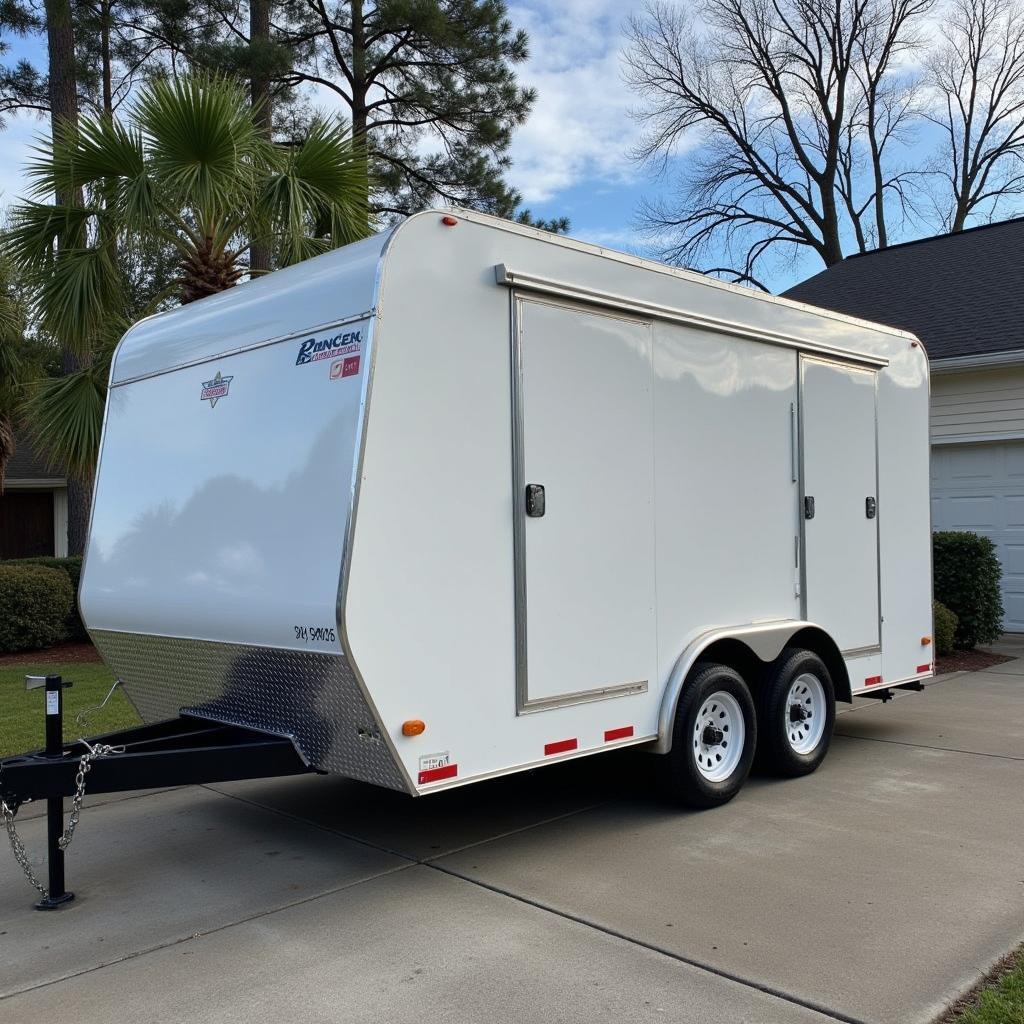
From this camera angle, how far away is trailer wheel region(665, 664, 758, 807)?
552 cm

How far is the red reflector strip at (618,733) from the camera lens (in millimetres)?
5094

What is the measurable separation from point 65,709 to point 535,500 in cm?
562

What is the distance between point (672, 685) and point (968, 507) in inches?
340

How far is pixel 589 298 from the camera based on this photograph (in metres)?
5.14

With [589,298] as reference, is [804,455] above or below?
below

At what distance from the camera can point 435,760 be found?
14.4 ft

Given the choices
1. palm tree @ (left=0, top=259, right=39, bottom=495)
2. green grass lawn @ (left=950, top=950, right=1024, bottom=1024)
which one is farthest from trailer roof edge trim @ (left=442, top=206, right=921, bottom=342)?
palm tree @ (left=0, top=259, right=39, bottom=495)

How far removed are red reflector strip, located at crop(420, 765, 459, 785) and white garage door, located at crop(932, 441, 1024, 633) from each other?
9895 mm

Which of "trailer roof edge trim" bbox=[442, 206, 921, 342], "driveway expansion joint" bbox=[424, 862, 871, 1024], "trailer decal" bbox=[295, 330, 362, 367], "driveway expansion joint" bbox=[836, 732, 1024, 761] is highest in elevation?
"trailer roof edge trim" bbox=[442, 206, 921, 342]

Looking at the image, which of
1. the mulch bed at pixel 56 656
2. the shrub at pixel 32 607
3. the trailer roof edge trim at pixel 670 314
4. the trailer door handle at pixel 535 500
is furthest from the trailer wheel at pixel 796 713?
the shrub at pixel 32 607

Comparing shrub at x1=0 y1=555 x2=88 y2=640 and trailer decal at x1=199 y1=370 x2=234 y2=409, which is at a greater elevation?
trailer decal at x1=199 y1=370 x2=234 y2=409

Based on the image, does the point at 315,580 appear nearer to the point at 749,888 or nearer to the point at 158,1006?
the point at 158,1006

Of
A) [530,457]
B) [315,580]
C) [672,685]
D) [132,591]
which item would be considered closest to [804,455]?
[672,685]

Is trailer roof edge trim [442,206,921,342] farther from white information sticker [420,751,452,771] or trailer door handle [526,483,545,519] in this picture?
white information sticker [420,751,452,771]
